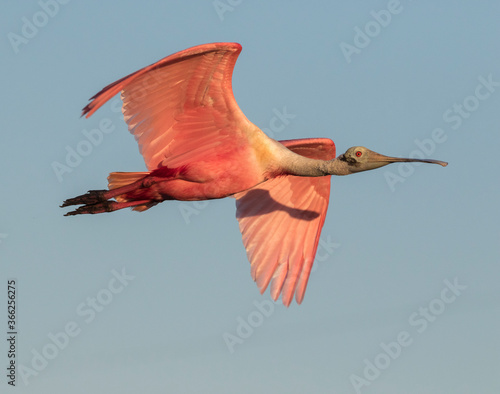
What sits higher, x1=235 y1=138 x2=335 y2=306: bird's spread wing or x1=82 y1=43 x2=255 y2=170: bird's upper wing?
x1=82 y1=43 x2=255 y2=170: bird's upper wing

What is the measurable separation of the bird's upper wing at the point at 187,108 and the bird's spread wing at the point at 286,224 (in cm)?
265

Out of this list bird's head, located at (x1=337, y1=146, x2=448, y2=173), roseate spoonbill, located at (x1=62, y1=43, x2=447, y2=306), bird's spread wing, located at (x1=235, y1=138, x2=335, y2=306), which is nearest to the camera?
roseate spoonbill, located at (x1=62, y1=43, x2=447, y2=306)

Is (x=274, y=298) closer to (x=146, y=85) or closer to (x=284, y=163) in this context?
(x=284, y=163)

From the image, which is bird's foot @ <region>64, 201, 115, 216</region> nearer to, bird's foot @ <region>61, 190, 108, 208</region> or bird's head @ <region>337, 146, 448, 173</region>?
bird's foot @ <region>61, 190, 108, 208</region>

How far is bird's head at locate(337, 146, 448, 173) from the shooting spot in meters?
18.5

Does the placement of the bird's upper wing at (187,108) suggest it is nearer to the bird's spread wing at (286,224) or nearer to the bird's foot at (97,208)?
the bird's foot at (97,208)

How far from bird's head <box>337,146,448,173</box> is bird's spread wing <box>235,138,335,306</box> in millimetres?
2445

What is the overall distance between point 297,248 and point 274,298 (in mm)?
1191

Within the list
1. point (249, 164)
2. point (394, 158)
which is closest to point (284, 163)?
point (249, 164)

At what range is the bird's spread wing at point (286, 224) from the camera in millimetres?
21172

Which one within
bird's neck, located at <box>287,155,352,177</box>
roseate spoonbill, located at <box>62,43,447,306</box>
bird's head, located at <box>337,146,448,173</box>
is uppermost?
roseate spoonbill, located at <box>62,43,447,306</box>

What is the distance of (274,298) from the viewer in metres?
21.0

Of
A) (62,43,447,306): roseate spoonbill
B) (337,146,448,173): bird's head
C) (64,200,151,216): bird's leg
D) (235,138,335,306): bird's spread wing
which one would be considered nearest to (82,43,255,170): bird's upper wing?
(62,43,447,306): roseate spoonbill

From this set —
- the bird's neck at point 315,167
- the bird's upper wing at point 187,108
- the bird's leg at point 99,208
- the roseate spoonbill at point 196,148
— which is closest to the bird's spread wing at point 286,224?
the bird's neck at point 315,167
